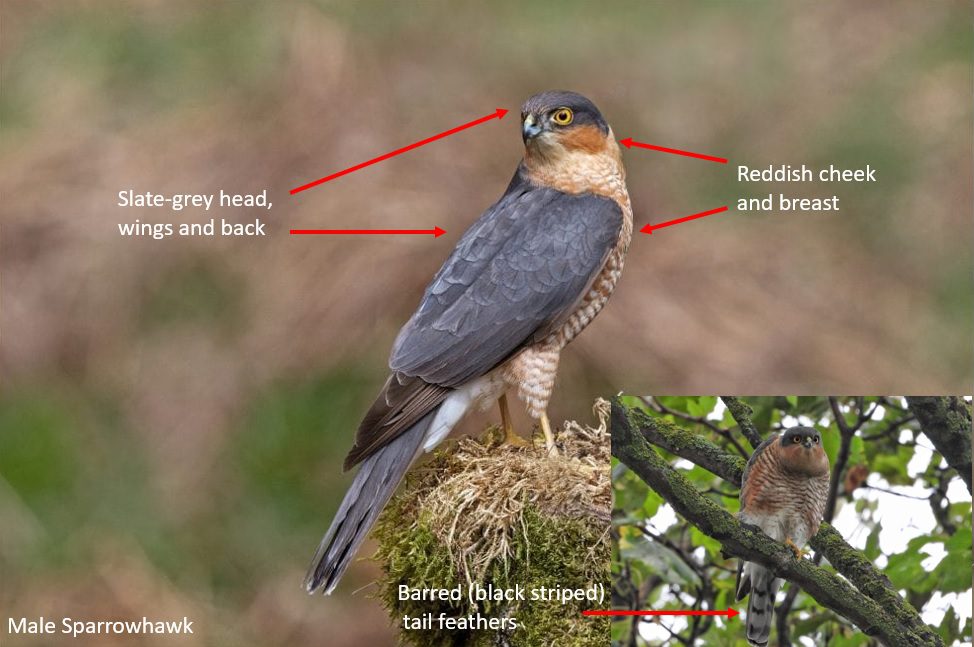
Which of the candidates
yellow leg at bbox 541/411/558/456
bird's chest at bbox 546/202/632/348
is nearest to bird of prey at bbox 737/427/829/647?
yellow leg at bbox 541/411/558/456

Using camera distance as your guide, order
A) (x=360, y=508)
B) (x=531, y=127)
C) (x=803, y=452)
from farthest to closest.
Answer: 1. (x=531, y=127)
2. (x=360, y=508)
3. (x=803, y=452)

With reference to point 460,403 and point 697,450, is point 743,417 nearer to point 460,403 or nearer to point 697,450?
point 697,450

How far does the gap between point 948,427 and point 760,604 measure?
67 centimetres

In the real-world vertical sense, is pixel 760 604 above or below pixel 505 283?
below

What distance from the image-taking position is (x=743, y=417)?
3262 millimetres

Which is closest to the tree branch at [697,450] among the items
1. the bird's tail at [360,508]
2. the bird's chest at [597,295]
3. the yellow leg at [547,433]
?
the yellow leg at [547,433]

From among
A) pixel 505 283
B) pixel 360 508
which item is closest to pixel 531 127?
pixel 505 283

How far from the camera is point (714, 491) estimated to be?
3238mm

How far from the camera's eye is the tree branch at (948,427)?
3301 mm

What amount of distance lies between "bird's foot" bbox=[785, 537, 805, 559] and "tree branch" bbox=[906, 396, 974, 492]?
18.4 inches

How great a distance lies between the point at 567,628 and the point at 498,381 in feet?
2.30

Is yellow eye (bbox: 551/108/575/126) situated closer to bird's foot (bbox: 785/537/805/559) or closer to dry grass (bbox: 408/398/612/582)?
dry grass (bbox: 408/398/612/582)

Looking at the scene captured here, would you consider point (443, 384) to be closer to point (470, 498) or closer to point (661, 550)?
point (470, 498)

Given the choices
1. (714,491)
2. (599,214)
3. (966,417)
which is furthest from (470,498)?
(966,417)
